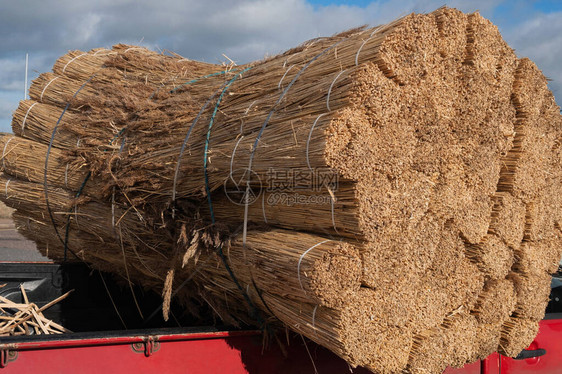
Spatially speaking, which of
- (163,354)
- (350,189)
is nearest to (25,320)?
(163,354)

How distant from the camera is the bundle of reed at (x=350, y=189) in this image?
2951 millimetres

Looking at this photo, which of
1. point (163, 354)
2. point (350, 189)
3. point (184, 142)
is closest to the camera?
point (350, 189)

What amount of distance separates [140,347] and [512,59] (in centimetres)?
291

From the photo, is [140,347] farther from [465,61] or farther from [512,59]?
[512,59]

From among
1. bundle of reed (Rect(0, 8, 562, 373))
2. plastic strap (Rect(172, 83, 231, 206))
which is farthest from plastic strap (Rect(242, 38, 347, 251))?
plastic strap (Rect(172, 83, 231, 206))

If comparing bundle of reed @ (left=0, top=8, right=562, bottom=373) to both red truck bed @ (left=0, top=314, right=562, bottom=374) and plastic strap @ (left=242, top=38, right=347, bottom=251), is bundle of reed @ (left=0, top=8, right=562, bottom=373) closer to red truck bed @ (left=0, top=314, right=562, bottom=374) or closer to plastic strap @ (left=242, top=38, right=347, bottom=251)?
plastic strap @ (left=242, top=38, right=347, bottom=251)

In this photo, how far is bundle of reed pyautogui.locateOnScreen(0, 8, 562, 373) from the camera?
295 centimetres

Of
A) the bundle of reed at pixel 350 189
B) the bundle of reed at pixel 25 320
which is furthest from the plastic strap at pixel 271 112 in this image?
the bundle of reed at pixel 25 320

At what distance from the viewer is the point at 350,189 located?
288 cm

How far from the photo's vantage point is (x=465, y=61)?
138 inches

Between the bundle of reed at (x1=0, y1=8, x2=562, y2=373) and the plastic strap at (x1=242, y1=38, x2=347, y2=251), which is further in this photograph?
the plastic strap at (x1=242, y1=38, x2=347, y2=251)

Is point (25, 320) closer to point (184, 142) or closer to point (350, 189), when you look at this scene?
point (184, 142)

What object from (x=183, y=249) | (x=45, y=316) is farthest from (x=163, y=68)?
(x=45, y=316)

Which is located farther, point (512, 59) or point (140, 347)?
point (512, 59)
